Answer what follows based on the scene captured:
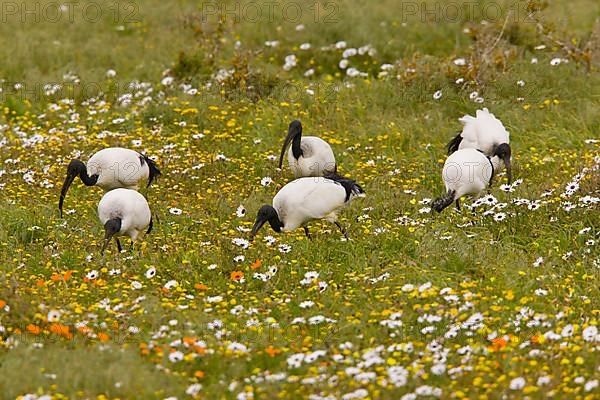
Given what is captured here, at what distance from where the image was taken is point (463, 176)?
360 inches

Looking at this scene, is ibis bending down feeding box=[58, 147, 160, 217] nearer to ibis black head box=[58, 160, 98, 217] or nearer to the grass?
ibis black head box=[58, 160, 98, 217]

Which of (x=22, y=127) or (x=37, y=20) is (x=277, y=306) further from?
(x=37, y=20)

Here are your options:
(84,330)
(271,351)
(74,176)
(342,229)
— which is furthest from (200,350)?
(74,176)

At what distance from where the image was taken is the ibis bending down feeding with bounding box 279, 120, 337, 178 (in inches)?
407

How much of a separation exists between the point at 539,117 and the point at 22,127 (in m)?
6.35

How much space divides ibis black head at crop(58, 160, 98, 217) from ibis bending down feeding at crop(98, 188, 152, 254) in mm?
868

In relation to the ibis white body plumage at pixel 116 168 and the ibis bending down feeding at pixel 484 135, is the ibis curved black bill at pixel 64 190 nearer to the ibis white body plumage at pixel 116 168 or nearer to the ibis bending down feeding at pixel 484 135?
the ibis white body plumage at pixel 116 168

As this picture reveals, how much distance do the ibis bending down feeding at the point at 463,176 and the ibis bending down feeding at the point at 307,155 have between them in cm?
145

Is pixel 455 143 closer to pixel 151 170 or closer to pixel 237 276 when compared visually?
pixel 151 170

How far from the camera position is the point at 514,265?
787cm

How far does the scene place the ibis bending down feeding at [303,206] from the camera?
8.63m

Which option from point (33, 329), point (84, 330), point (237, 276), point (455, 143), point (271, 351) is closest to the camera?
point (271, 351)

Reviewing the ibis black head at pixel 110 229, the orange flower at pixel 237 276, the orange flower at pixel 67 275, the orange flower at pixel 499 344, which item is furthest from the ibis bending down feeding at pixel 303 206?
the orange flower at pixel 499 344

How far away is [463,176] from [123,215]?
308cm
